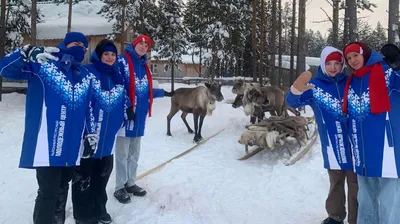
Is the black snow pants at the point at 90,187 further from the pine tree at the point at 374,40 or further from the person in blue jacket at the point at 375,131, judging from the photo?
the pine tree at the point at 374,40

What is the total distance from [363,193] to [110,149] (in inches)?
95.4

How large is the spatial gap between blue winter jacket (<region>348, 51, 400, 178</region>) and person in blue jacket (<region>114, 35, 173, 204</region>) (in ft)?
8.10

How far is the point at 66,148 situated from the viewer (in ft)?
Result: 9.37

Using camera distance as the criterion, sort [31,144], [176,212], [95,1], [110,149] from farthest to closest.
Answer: [95,1] < [176,212] < [110,149] < [31,144]

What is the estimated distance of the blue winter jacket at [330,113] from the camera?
3029 mm

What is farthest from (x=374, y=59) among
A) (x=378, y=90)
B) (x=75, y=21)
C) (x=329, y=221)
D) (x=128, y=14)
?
(x=75, y=21)

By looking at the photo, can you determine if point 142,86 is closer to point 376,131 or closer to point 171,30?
point 376,131

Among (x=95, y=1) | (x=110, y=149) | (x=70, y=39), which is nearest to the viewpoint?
(x=70, y=39)

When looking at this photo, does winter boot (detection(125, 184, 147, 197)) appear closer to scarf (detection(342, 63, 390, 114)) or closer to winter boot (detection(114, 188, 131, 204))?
winter boot (detection(114, 188, 131, 204))

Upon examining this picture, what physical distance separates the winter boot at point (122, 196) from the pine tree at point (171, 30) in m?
16.0

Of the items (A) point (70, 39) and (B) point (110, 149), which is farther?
(B) point (110, 149)

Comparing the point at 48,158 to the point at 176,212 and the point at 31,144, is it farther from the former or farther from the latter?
the point at 176,212

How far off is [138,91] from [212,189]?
1744mm

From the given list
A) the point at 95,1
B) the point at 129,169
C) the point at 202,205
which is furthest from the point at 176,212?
the point at 95,1
